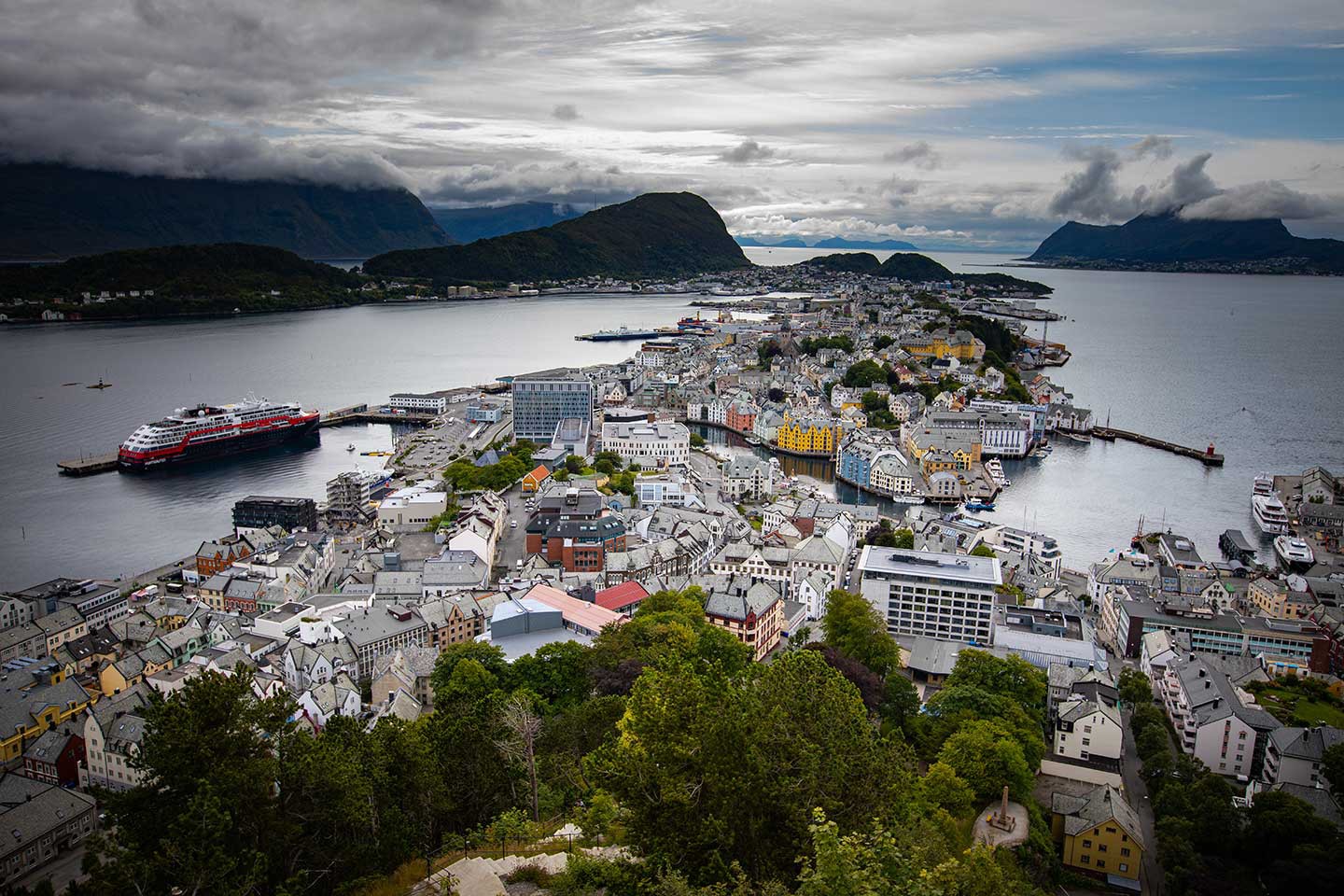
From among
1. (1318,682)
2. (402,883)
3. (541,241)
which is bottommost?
(1318,682)

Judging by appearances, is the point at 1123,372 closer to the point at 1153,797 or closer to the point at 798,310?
the point at 798,310

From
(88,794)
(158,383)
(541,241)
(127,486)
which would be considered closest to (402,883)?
(88,794)

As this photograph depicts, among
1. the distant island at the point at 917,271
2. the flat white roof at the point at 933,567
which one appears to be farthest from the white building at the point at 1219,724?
the distant island at the point at 917,271

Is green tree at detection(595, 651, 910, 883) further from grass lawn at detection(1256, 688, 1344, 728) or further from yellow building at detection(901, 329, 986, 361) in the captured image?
yellow building at detection(901, 329, 986, 361)

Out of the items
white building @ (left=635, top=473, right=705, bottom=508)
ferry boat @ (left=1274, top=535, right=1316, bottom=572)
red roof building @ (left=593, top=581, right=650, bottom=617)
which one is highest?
red roof building @ (left=593, top=581, right=650, bottom=617)

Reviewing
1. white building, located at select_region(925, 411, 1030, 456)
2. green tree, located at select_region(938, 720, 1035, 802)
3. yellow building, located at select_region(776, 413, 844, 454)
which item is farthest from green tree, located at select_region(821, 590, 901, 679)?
white building, located at select_region(925, 411, 1030, 456)
